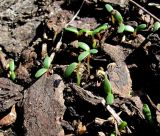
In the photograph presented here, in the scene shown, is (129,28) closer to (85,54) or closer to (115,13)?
(115,13)

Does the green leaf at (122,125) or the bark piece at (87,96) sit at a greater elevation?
the bark piece at (87,96)

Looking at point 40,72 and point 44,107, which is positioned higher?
point 40,72

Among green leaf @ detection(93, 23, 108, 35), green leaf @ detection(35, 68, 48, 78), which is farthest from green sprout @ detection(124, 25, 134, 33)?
green leaf @ detection(35, 68, 48, 78)

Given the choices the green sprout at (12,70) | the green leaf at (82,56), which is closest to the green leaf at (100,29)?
the green leaf at (82,56)

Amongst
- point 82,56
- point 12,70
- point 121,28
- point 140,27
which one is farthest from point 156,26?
point 12,70

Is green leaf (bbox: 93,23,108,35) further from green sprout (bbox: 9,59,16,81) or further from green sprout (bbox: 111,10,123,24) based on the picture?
green sprout (bbox: 9,59,16,81)

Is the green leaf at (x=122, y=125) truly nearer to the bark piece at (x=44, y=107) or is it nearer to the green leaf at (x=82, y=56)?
the bark piece at (x=44, y=107)

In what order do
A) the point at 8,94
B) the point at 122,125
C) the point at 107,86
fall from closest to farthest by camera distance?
1. the point at 122,125
2. the point at 107,86
3. the point at 8,94

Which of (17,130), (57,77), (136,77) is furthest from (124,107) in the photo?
(17,130)
